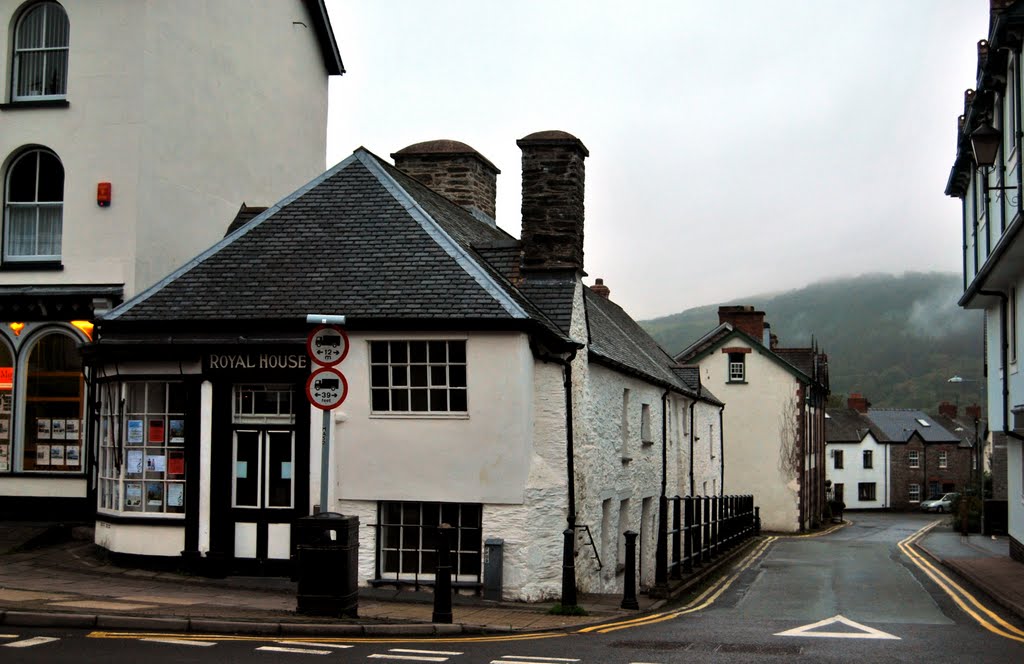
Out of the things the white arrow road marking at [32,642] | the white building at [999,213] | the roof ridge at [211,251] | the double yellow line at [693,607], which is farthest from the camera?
the white building at [999,213]

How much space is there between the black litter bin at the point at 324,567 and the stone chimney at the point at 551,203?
25.7 ft

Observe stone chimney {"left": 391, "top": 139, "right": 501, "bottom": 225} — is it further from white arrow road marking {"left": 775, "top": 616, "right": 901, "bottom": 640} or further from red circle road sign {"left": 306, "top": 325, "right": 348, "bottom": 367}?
white arrow road marking {"left": 775, "top": 616, "right": 901, "bottom": 640}

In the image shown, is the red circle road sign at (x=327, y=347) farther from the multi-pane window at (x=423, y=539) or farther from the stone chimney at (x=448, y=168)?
the stone chimney at (x=448, y=168)

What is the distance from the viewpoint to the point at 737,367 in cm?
5028

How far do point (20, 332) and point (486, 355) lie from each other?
9020 millimetres

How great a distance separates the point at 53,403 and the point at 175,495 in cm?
431

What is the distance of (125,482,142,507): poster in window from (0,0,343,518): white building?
2.64 meters

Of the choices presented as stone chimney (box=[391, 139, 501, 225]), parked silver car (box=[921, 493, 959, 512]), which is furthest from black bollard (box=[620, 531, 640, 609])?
parked silver car (box=[921, 493, 959, 512])

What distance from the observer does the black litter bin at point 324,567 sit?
1269 centimetres

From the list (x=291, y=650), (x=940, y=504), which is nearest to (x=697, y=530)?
(x=291, y=650)

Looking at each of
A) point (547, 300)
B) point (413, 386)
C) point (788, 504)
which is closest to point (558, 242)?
point (547, 300)

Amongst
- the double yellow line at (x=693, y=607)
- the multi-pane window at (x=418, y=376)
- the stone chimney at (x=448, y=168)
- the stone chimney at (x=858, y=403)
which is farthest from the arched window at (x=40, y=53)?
the stone chimney at (x=858, y=403)

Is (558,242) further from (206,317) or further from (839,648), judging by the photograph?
(839,648)

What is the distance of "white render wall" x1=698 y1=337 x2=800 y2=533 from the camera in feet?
163
